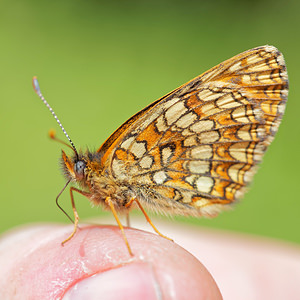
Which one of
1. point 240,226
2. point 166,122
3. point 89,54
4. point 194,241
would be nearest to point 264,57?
point 166,122

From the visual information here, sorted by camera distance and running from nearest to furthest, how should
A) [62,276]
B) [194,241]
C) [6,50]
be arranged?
1. [62,276]
2. [194,241]
3. [6,50]

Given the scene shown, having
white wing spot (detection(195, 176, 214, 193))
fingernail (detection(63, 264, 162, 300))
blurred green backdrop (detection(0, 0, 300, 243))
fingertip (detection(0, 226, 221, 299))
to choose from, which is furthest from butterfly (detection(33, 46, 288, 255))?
blurred green backdrop (detection(0, 0, 300, 243))

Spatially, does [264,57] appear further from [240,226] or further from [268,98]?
[240,226]

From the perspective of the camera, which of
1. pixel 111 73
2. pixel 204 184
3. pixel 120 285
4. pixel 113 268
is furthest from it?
pixel 111 73

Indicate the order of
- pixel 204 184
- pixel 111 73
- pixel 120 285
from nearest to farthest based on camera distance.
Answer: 1. pixel 120 285
2. pixel 204 184
3. pixel 111 73

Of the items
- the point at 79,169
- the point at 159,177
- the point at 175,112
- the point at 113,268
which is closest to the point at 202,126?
the point at 175,112

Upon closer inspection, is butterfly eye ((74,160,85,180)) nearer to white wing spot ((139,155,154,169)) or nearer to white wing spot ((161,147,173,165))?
white wing spot ((139,155,154,169))

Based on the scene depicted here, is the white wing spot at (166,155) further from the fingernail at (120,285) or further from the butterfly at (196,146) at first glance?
the fingernail at (120,285)

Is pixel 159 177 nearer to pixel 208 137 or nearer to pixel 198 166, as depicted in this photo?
pixel 198 166
